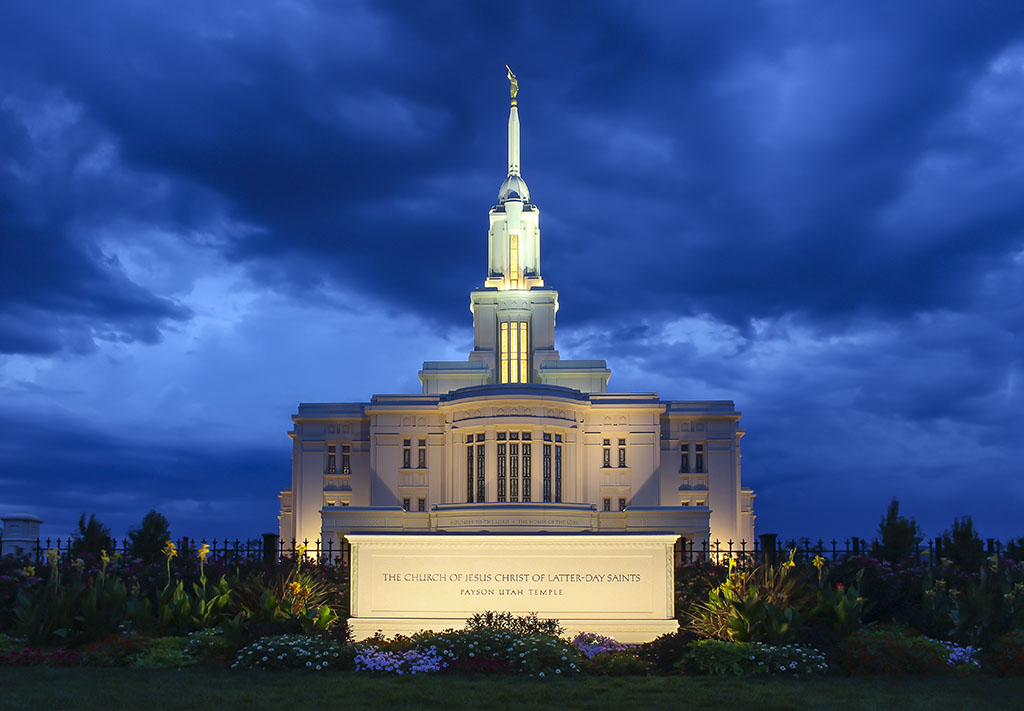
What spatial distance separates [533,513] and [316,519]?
13986mm

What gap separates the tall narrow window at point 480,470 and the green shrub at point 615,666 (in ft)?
105

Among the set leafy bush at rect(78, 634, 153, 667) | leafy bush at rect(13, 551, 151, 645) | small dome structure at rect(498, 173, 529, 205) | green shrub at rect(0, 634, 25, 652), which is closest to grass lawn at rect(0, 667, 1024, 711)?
leafy bush at rect(78, 634, 153, 667)

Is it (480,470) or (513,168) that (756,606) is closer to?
(480,470)

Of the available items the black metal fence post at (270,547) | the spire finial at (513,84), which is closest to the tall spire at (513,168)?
the spire finial at (513,84)

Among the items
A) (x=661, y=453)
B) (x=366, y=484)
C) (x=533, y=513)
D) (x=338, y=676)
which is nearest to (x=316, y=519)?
(x=366, y=484)

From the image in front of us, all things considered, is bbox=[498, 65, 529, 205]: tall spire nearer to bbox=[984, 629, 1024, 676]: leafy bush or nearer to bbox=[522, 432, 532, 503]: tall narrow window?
bbox=[522, 432, 532, 503]: tall narrow window

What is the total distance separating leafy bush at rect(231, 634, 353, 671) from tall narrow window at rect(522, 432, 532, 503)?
3182cm

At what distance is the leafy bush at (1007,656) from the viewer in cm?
1662

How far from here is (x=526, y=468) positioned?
4922 cm

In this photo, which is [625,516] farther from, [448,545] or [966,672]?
[966,672]

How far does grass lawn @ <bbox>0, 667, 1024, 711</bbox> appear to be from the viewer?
14.0 m

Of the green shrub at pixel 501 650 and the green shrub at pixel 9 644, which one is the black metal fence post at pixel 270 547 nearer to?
the green shrub at pixel 9 644

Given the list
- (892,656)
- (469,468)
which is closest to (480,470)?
(469,468)

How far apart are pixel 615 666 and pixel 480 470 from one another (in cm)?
3318
